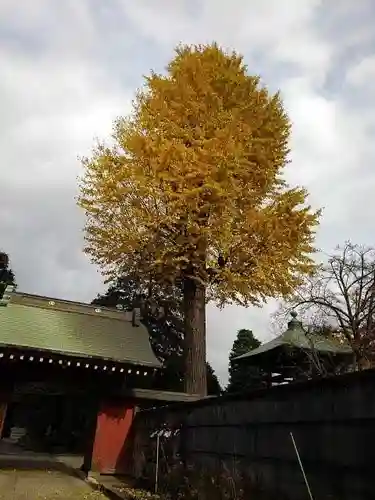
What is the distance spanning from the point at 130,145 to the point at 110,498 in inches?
358

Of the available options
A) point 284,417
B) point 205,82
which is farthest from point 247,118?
point 284,417

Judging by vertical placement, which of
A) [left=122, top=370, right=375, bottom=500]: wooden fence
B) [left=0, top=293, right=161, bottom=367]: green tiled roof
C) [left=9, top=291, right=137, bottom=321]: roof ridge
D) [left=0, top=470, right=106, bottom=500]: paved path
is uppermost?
[left=9, top=291, right=137, bottom=321]: roof ridge

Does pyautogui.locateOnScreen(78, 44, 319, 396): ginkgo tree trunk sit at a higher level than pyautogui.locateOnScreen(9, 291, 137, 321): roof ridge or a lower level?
higher

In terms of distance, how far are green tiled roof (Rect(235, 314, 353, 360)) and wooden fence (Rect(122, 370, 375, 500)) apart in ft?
22.2

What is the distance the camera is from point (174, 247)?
12.6m

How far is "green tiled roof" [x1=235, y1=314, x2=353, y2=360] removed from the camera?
14258 mm

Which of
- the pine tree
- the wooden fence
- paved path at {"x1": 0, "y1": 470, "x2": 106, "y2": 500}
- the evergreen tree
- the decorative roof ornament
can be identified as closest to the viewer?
Answer: the wooden fence

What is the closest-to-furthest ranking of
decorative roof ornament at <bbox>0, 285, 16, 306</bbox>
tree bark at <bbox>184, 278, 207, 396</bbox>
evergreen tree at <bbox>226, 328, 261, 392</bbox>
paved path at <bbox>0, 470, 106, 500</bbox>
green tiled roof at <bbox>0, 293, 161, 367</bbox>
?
paved path at <bbox>0, 470, 106, 500</bbox> < green tiled roof at <bbox>0, 293, 161, 367</bbox> < decorative roof ornament at <bbox>0, 285, 16, 306</bbox> < tree bark at <bbox>184, 278, 207, 396</bbox> < evergreen tree at <bbox>226, 328, 261, 392</bbox>

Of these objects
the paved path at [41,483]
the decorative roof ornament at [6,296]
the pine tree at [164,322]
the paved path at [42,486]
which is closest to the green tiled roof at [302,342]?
the paved path at [41,483]

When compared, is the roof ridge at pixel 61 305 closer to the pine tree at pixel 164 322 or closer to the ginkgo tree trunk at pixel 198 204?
the ginkgo tree trunk at pixel 198 204

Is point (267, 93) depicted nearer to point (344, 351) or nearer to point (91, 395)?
point (344, 351)

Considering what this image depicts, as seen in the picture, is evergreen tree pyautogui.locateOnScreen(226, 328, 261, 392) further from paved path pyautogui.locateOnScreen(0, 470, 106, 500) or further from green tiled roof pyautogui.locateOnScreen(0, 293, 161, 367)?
paved path pyautogui.locateOnScreen(0, 470, 106, 500)

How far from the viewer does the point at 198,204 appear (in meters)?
12.8

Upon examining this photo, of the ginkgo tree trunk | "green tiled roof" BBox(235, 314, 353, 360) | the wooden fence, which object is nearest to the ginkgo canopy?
the ginkgo tree trunk
